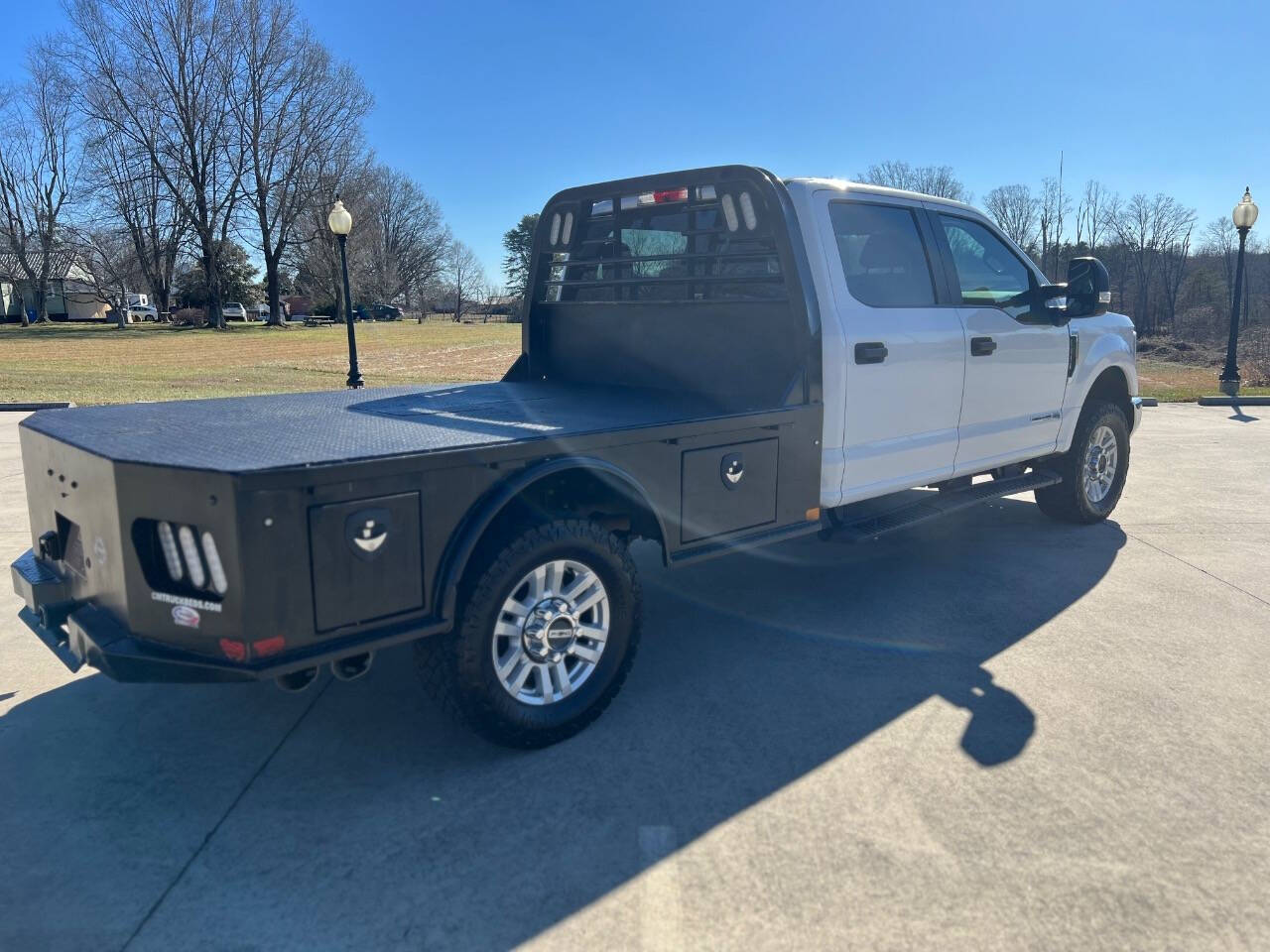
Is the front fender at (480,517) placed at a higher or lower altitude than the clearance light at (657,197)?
lower

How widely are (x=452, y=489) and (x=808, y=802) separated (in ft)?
4.99

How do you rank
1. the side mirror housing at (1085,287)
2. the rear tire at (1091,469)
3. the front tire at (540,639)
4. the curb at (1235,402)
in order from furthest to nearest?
the curb at (1235,402) → the rear tire at (1091,469) → the side mirror housing at (1085,287) → the front tire at (540,639)

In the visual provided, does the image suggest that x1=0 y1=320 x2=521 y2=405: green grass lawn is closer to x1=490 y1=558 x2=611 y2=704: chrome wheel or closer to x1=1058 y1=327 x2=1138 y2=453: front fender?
x1=490 y1=558 x2=611 y2=704: chrome wheel

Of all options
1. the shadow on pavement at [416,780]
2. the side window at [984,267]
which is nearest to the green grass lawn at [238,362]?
the side window at [984,267]

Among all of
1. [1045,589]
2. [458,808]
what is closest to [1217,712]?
[1045,589]

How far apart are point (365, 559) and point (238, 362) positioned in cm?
3157

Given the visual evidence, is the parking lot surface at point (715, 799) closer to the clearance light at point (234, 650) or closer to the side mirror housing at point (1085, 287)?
the clearance light at point (234, 650)

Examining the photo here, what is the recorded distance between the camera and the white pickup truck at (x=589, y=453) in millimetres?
2668

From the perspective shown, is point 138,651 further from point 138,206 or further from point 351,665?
point 138,206

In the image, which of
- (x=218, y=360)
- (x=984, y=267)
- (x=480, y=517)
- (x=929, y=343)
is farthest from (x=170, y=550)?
(x=218, y=360)

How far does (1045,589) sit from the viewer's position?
5289mm

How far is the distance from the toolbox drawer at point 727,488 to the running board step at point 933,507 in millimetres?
757

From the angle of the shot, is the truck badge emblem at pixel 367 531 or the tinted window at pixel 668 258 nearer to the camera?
the truck badge emblem at pixel 367 531

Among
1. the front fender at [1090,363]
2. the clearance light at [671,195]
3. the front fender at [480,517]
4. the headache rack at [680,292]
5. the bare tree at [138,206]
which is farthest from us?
the bare tree at [138,206]
